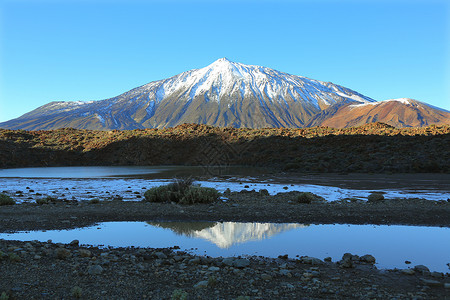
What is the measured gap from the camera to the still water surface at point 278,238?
7254 mm

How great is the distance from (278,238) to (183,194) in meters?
5.87

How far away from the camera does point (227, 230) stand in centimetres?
933

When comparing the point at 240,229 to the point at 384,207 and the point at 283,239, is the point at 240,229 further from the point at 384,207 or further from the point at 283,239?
the point at 384,207

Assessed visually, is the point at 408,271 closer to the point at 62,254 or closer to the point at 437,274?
the point at 437,274

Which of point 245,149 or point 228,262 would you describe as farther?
point 245,149

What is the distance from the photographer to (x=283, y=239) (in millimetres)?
8359

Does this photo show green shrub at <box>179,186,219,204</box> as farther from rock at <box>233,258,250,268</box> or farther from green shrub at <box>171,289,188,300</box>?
green shrub at <box>171,289,188,300</box>

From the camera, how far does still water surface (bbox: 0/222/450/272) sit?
7.25 m

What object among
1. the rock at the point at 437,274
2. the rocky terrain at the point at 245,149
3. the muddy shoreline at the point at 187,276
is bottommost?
the muddy shoreline at the point at 187,276

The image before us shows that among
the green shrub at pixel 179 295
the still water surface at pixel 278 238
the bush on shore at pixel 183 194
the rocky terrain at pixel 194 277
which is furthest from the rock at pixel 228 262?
the bush on shore at pixel 183 194

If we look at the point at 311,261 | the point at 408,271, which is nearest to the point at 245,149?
the point at 311,261

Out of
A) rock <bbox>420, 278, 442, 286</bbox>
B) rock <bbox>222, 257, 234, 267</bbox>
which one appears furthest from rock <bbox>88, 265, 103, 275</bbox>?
rock <bbox>420, 278, 442, 286</bbox>

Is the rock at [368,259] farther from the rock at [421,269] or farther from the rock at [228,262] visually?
the rock at [228,262]

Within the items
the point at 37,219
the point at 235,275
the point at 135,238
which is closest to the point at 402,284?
the point at 235,275
